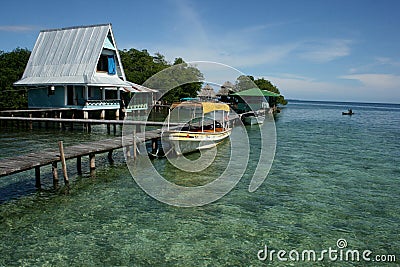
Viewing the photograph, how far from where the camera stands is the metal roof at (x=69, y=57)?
27500 mm

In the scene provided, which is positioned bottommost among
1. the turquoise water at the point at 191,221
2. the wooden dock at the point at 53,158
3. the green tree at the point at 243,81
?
the turquoise water at the point at 191,221

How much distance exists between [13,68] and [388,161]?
3559 cm

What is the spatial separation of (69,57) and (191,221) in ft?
81.5

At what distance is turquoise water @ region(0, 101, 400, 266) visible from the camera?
683 centimetres

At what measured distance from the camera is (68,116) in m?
28.2

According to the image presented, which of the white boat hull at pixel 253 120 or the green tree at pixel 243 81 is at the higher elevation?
the green tree at pixel 243 81

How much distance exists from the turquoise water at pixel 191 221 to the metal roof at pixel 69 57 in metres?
16.1

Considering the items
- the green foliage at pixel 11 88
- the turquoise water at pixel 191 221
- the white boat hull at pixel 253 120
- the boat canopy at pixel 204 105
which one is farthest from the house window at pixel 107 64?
the turquoise water at pixel 191 221

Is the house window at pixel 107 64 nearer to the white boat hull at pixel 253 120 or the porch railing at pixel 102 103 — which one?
the porch railing at pixel 102 103

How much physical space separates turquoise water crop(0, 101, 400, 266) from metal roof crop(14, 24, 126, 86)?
16121 mm

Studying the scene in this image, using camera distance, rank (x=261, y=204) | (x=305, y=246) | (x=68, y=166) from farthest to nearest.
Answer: (x=68, y=166), (x=261, y=204), (x=305, y=246)

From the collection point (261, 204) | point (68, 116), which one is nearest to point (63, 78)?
point (68, 116)

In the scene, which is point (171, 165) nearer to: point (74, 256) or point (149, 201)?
point (149, 201)

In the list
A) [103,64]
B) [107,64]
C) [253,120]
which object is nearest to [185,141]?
[107,64]
